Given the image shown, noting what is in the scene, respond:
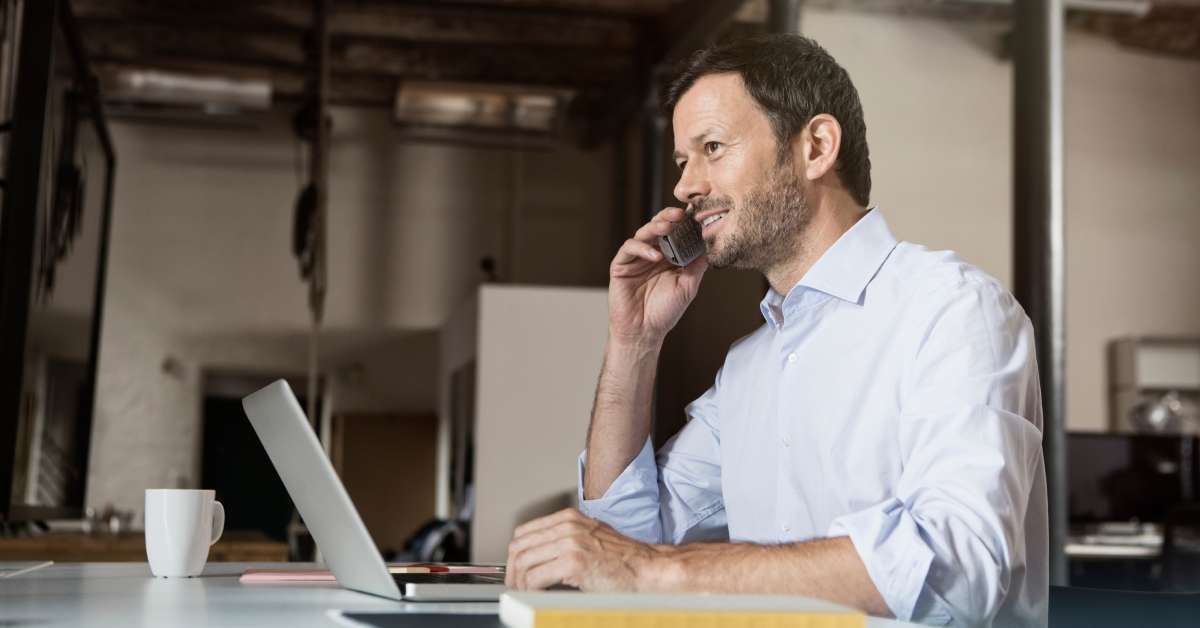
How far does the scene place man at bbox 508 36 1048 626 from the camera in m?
1.24

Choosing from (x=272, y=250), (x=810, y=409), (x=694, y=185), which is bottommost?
(x=810, y=409)

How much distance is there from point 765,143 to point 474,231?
7168 millimetres

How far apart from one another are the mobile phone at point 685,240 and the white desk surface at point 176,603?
74 centimetres

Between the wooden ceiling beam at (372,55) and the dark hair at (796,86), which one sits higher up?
the wooden ceiling beam at (372,55)

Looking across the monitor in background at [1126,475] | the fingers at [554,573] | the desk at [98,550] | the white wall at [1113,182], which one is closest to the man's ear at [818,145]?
the fingers at [554,573]

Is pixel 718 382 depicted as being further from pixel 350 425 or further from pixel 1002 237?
pixel 350 425

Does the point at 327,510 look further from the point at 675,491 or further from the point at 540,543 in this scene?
the point at 675,491

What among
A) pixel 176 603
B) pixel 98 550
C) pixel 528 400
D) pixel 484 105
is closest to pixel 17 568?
pixel 176 603

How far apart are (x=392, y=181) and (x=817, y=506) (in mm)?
7518

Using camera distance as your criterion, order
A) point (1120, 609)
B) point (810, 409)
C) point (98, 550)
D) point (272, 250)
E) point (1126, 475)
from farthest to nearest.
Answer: point (272, 250) → point (1126, 475) → point (98, 550) → point (810, 409) → point (1120, 609)

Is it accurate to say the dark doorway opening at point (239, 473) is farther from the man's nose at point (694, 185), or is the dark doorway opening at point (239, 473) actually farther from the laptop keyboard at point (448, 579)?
the laptop keyboard at point (448, 579)

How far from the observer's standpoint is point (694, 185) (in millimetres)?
1843

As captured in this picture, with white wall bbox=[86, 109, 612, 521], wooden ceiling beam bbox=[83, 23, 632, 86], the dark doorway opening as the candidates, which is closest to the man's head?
wooden ceiling beam bbox=[83, 23, 632, 86]

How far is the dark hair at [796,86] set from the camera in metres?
1.80
